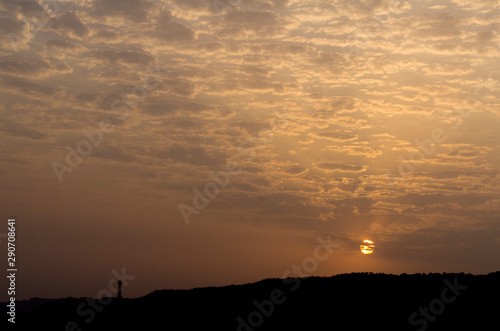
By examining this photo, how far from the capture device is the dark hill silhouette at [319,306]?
3088 cm

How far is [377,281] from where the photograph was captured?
3759 cm

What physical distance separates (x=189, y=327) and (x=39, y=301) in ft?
425

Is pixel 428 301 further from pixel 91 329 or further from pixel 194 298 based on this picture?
pixel 91 329

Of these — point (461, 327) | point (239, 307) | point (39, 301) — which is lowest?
point (461, 327)

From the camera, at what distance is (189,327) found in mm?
38469

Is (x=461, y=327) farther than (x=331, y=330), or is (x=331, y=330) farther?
(x=331, y=330)

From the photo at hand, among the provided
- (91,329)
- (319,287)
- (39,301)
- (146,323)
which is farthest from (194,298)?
(39,301)

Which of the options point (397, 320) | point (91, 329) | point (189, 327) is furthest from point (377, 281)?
point (91, 329)

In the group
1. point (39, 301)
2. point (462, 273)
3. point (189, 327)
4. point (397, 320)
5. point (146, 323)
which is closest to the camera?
point (397, 320)

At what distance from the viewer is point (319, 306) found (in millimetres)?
35844

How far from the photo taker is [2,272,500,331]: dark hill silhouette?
3088cm

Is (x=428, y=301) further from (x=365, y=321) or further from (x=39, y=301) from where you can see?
(x=39, y=301)

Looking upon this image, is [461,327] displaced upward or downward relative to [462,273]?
downward

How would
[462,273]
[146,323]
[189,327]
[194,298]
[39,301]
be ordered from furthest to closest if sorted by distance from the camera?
[39,301] < [194,298] < [146,323] < [189,327] < [462,273]
